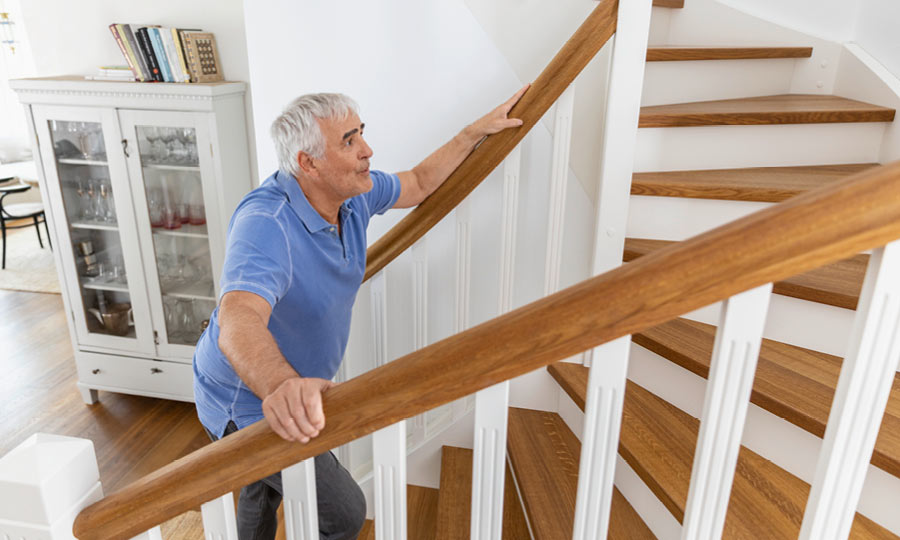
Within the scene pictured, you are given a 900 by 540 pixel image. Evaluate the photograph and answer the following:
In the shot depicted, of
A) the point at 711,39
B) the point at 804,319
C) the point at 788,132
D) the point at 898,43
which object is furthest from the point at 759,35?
the point at 804,319

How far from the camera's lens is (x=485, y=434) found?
0.73 metres

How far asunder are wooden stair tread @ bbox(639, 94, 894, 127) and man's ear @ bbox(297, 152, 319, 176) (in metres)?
0.93

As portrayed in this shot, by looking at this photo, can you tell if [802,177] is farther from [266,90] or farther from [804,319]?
[266,90]

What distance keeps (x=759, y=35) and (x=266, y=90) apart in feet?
6.05

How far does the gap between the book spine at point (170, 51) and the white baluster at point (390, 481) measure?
112 inches

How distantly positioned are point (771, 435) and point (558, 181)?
30.4 inches

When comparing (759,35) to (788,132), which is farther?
(759,35)

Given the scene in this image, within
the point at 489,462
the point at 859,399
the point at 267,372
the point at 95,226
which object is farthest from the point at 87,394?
the point at 859,399

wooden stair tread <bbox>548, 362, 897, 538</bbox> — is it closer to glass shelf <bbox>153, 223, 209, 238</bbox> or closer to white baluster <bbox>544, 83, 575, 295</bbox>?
white baluster <bbox>544, 83, 575, 295</bbox>

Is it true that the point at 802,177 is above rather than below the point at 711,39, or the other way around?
below

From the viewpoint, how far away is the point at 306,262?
133 centimetres

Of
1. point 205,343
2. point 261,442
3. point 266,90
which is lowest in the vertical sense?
point 205,343

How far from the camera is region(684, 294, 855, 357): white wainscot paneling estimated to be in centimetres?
136

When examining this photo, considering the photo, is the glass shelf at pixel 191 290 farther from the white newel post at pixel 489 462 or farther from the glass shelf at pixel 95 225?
the white newel post at pixel 489 462
